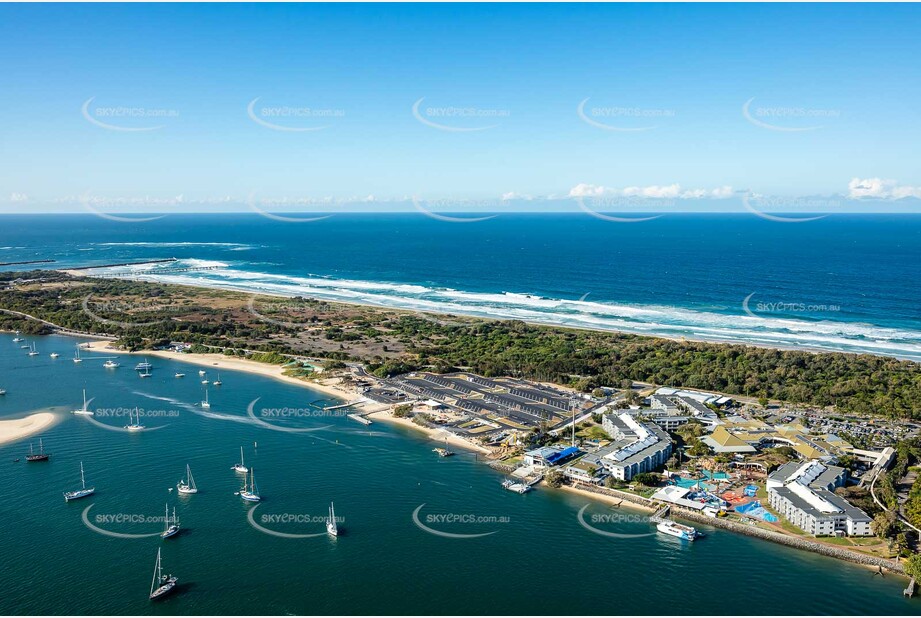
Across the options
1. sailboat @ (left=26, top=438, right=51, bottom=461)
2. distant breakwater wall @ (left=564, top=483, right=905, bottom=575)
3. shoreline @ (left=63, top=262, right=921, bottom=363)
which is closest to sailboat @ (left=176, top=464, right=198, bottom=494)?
sailboat @ (left=26, top=438, right=51, bottom=461)

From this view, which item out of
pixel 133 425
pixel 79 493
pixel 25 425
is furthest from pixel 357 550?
pixel 25 425

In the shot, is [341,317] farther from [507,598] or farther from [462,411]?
[507,598]

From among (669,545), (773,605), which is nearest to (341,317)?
(669,545)

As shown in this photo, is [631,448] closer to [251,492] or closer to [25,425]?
[251,492]

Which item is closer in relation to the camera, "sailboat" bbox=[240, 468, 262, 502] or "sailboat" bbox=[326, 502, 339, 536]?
"sailboat" bbox=[326, 502, 339, 536]

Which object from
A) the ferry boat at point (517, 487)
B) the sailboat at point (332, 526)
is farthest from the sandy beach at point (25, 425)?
the ferry boat at point (517, 487)

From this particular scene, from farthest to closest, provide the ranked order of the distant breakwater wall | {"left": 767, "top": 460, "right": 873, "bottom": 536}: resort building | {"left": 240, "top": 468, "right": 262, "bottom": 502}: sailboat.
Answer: {"left": 240, "top": 468, "right": 262, "bottom": 502}: sailboat < {"left": 767, "top": 460, "right": 873, "bottom": 536}: resort building < the distant breakwater wall

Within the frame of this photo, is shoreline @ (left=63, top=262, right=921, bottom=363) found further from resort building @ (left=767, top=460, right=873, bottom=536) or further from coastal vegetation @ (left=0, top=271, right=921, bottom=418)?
resort building @ (left=767, top=460, right=873, bottom=536)
